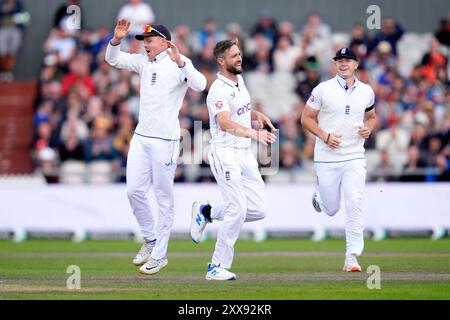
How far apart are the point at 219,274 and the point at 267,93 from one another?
14.1 metres

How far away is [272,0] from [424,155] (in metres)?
8.03

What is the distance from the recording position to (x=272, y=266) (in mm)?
15523

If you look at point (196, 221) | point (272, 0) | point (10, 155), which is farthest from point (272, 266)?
point (272, 0)

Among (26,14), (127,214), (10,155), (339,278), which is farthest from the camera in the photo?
(26,14)

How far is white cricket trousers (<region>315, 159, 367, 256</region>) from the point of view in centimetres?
1444

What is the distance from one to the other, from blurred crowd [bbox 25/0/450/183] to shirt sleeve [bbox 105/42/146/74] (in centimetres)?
841

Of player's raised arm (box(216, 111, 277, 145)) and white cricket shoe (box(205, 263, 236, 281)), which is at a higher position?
player's raised arm (box(216, 111, 277, 145))

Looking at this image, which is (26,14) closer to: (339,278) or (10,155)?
(10,155)

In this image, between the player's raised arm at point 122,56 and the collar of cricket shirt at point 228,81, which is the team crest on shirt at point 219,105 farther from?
the player's raised arm at point 122,56

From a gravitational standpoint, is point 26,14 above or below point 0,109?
above

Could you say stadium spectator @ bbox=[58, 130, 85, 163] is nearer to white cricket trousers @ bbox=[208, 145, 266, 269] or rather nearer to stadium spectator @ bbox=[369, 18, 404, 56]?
stadium spectator @ bbox=[369, 18, 404, 56]
